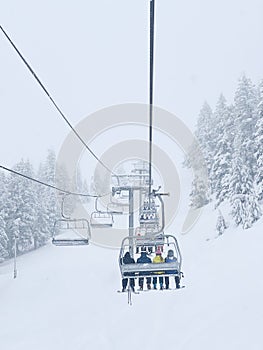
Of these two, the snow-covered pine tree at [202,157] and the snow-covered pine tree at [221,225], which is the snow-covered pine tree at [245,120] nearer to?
the snow-covered pine tree at [221,225]

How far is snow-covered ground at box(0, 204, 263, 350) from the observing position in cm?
2031

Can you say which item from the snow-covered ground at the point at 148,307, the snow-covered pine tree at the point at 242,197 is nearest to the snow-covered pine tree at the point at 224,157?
the snow-covered pine tree at the point at 242,197

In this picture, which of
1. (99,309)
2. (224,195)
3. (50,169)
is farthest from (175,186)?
(99,309)

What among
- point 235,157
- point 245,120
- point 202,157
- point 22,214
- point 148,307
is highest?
point 245,120

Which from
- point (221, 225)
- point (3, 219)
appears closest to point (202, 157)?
point (221, 225)

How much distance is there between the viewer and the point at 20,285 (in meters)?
37.2

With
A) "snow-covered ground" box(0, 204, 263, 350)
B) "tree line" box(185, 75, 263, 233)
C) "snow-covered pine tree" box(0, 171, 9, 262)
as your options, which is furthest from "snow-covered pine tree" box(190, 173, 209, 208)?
"snow-covered pine tree" box(0, 171, 9, 262)

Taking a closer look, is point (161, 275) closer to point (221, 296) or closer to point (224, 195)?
point (221, 296)

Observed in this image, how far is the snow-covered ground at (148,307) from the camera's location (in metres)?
20.3

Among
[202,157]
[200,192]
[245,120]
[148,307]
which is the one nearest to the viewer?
[148,307]

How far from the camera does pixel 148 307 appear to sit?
25.5 meters

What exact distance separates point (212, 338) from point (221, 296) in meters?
5.12

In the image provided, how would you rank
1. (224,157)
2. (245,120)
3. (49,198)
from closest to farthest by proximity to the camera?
(245,120) < (224,157) < (49,198)

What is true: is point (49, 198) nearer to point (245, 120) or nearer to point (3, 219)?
point (3, 219)
